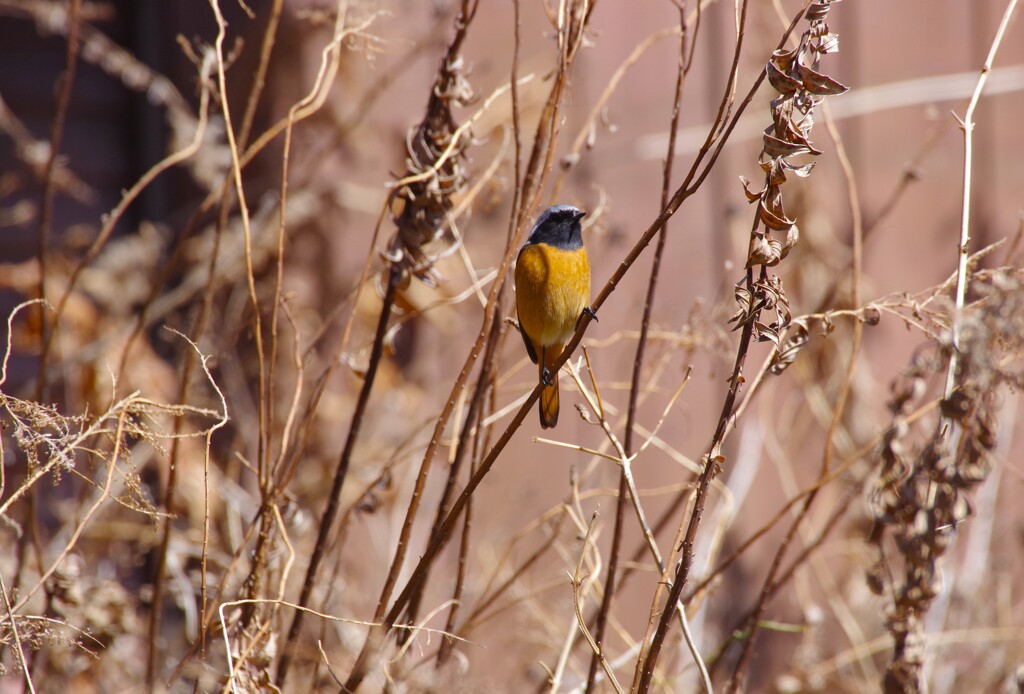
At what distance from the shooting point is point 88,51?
246 cm

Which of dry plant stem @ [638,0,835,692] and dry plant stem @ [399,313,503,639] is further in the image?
dry plant stem @ [399,313,503,639]

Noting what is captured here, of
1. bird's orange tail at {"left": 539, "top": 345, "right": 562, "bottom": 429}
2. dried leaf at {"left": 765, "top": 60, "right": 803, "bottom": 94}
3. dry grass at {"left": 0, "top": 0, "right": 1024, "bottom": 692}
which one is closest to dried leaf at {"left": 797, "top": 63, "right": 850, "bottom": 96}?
dried leaf at {"left": 765, "top": 60, "right": 803, "bottom": 94}

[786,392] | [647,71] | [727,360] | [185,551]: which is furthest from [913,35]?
[185,551]

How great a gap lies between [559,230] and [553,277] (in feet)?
0.39

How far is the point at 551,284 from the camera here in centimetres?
196

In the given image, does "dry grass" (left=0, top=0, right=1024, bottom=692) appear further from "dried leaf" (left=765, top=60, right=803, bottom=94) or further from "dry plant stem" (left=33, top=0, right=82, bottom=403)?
"dried leaf" (left=765, top=60, right=803, bottom=94)

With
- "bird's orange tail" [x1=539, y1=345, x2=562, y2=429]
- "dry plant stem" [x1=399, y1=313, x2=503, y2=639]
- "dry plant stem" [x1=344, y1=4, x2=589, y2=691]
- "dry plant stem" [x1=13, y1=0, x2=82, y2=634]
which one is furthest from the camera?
"bird's orange tail" [x1=539, y1=345, x2=562, y2=429]

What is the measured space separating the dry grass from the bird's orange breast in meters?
0.10

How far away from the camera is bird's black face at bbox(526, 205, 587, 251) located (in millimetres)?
1958

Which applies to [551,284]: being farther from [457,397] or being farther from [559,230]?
[457,397]

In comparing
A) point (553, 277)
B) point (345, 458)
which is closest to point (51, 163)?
point (345, 458)

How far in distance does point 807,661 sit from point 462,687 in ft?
5.12

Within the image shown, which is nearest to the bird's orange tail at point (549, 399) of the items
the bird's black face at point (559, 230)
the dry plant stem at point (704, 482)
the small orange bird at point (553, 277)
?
the small orange bird at point (553, 277)

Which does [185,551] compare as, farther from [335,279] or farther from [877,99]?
[877,99]
